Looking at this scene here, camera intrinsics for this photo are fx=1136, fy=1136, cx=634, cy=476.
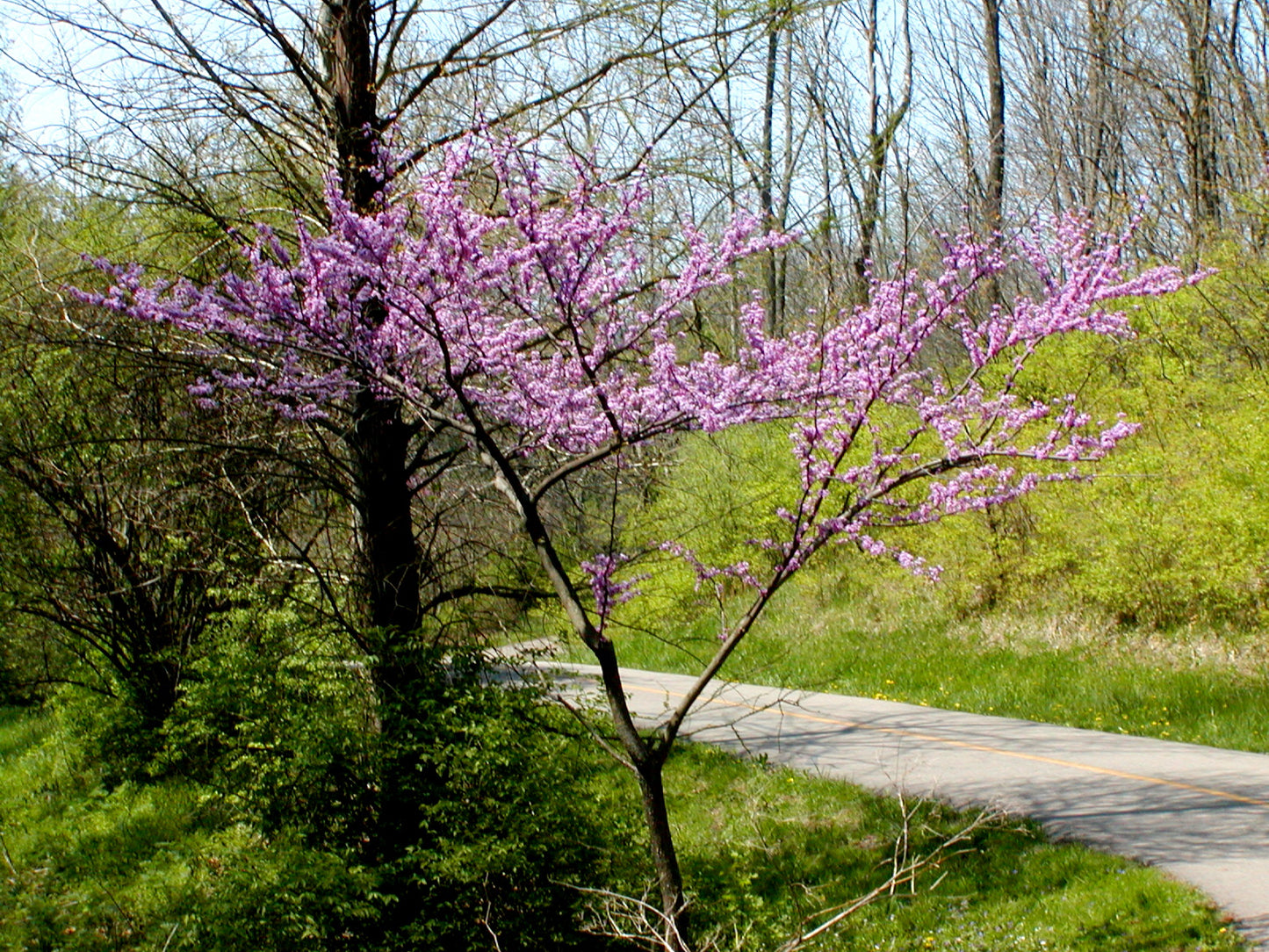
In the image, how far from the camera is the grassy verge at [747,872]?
239 inches

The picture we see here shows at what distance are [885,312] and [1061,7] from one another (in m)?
22.9

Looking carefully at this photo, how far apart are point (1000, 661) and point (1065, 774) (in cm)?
417

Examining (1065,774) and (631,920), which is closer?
(631,920)

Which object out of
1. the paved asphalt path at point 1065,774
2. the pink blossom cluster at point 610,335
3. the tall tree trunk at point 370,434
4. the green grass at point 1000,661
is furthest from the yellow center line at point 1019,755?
the tall tree trunk at point 370,434

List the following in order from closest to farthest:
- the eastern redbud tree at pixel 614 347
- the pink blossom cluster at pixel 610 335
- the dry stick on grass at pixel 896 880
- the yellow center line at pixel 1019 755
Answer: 1. the dry stick on grass at pixel 896 880
2. the eastern redbud tree at pixel 614 347
3. the pink blossom cluster at pixel 610 335
4. the yellow center line at pixel 1019 755

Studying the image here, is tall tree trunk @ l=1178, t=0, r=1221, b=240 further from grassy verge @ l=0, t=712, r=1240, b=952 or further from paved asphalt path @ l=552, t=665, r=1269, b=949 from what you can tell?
grassy verge @ l=0, t=712, r=1240, b=952

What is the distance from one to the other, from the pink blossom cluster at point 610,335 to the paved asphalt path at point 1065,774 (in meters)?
1.34

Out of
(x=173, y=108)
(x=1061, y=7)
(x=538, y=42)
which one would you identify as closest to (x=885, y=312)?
(x=538, y=42)

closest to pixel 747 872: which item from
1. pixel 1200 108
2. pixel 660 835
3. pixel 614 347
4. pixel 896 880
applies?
pixel 660 835

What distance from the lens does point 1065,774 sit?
28.2 feet

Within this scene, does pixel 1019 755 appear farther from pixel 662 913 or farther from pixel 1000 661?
pixel 662 913

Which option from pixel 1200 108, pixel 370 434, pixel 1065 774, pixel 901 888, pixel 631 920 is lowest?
pixel 901 888

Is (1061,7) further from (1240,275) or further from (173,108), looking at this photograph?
(173,108)

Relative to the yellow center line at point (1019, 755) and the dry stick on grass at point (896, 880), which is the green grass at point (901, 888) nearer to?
the dry stick on grass at point (896, 880)
